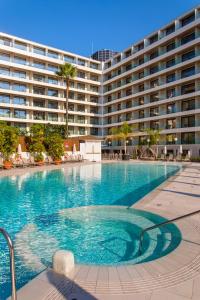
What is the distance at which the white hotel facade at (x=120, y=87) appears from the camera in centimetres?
4025

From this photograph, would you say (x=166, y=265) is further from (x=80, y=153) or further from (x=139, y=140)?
(x=139, y=140)

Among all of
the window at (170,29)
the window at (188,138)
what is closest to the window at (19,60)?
the window at (170,29)

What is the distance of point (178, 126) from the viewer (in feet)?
137

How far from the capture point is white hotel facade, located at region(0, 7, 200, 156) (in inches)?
1585

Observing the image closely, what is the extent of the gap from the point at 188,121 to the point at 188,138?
2.88 meters

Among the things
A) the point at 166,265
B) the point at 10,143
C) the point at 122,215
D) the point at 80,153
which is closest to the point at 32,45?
the point at 80,153

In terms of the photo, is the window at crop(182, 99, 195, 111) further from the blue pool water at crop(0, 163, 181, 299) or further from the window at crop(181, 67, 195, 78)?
the blue pool water at crop(0, 163, 181, 299)

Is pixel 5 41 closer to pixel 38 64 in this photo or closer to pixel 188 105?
pixel 38 64

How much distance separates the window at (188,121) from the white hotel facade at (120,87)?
17 centimetres

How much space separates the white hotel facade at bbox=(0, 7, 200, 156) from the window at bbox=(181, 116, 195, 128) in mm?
169

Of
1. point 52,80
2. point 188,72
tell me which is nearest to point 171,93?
point 188,72

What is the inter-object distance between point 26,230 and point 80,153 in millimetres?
29315

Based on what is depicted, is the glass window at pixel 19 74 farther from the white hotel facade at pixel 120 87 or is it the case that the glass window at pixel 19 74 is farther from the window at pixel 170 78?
the window at pixel 170 78

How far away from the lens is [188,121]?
4062cm
